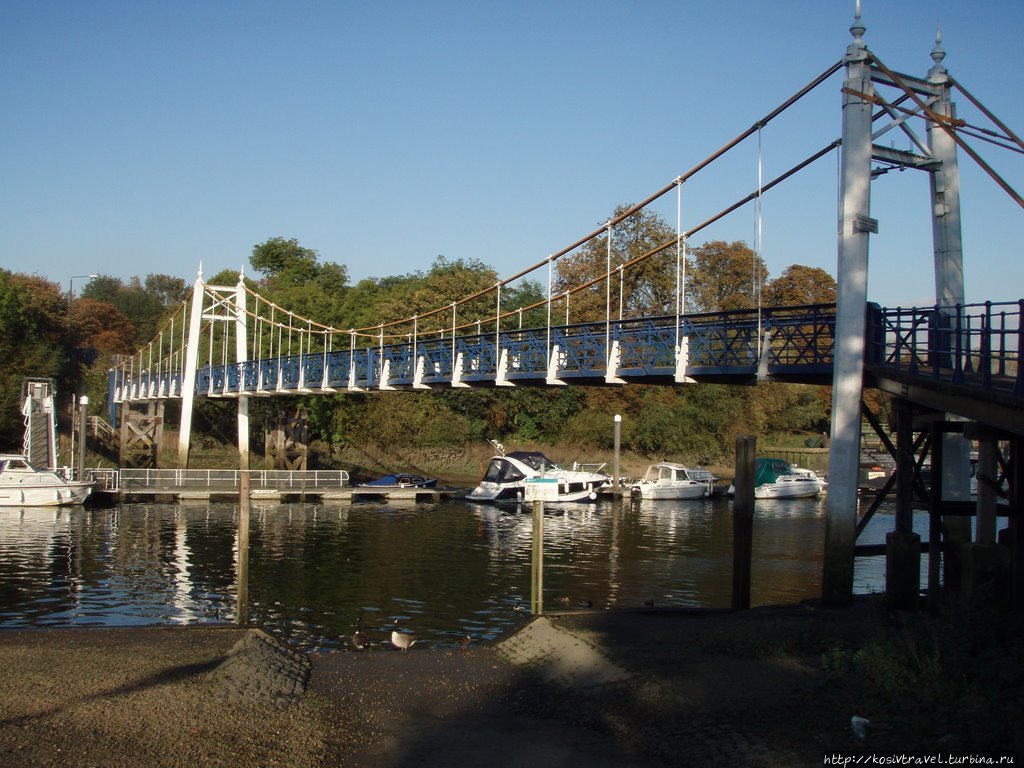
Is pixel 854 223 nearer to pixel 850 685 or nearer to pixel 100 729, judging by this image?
pixel 850 685

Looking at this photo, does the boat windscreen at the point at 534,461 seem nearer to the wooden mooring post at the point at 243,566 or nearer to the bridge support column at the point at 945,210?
the bridge support column at the point at 945,210

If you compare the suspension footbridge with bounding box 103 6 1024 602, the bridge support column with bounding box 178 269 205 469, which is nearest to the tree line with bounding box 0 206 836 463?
the bridge support column with bounding box 178 269 205 469

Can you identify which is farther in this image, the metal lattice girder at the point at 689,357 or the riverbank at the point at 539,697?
the metal lattice girder at the point at 689,357

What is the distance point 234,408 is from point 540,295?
2403 centimetres

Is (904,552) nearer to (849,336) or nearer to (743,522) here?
(743,522)

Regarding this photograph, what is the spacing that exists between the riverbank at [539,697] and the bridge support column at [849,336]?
189 centimetres

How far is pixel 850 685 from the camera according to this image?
1138 cm

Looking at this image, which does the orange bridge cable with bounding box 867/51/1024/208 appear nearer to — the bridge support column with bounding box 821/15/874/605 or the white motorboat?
the bridge support column with bounding box 821/15/874/605

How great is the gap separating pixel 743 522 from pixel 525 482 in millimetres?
26551

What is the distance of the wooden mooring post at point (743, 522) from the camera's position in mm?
18562

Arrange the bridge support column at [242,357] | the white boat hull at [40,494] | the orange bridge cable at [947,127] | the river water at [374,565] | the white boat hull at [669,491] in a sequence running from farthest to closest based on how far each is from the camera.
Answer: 1. the bridge support column at [242,357]
2. the white boat hull at [669,491]
3. the white boat hull at [40,494]
4. the river water at [374,565]
5. the orange bridge cable at [947,127]

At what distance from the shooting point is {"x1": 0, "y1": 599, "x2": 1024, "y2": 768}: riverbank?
10.3 metres

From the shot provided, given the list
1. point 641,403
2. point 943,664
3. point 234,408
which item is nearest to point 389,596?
point 943,664

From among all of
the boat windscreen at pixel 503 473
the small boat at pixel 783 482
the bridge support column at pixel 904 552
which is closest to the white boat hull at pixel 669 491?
the small boat at pixel 783 482
